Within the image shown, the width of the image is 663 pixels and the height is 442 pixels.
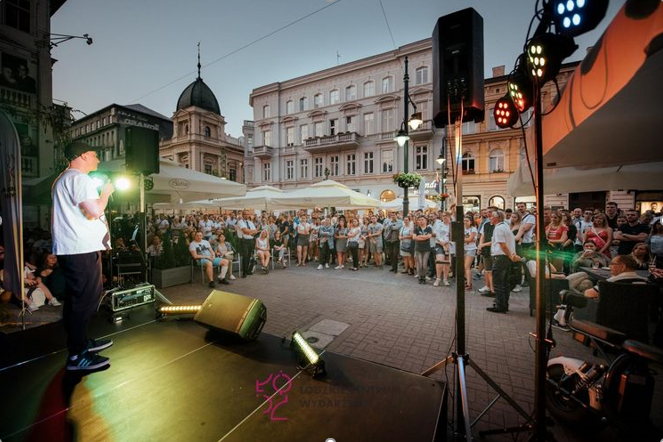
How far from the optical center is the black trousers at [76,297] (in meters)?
2.50

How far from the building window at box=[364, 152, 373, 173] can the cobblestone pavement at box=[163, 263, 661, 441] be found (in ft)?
76.7

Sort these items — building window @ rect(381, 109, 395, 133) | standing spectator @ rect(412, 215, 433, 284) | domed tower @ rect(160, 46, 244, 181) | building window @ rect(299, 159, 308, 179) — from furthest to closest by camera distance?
domed tower @ rect(160, 46, 244, 181)
building window @ rect(299, 159, 308, 179)
building window @ rect(381, 109, 395, 133)
standing spectator @ rect(412, 215, 433, 284)

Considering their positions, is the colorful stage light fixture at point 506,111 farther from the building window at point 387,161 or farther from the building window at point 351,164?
the building window at point 351,164

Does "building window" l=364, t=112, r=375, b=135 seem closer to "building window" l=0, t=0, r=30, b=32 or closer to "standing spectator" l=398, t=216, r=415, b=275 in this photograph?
"standing spectator" l=398, t=216, r=415, b=275

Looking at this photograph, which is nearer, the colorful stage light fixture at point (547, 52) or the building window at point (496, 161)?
the colorful stage light fixture at point (547, 52)

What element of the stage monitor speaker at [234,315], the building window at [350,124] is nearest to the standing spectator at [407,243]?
the stage monitor speaker at [234,315]

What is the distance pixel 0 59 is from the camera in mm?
13461

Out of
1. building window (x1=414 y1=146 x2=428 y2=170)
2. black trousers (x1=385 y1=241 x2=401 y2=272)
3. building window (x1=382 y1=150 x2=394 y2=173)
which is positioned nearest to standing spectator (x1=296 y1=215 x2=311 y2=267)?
black trousers (x1=385 y1=241 x2=401 y2=272)

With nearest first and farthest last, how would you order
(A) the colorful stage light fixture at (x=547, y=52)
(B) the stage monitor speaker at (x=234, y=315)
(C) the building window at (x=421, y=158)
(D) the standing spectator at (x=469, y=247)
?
(A) the colorful stage light fixture at (x=547, y=52) < (B) the stage monitor speaker at (x=234, y=315) < (D) the standing spectator at (x=469, y=247) < (C) the building window at (x=421, y=158)

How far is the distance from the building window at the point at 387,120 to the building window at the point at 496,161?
404 inches

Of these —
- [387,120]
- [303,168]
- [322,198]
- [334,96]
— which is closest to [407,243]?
[322,198]

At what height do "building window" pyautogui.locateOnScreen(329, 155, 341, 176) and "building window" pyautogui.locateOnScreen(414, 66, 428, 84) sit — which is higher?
"building window" pyautogui.locateOnScreen(414, 66, 428, 84)

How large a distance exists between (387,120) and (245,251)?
83.3 ft

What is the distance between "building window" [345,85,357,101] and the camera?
3102 centimetres
